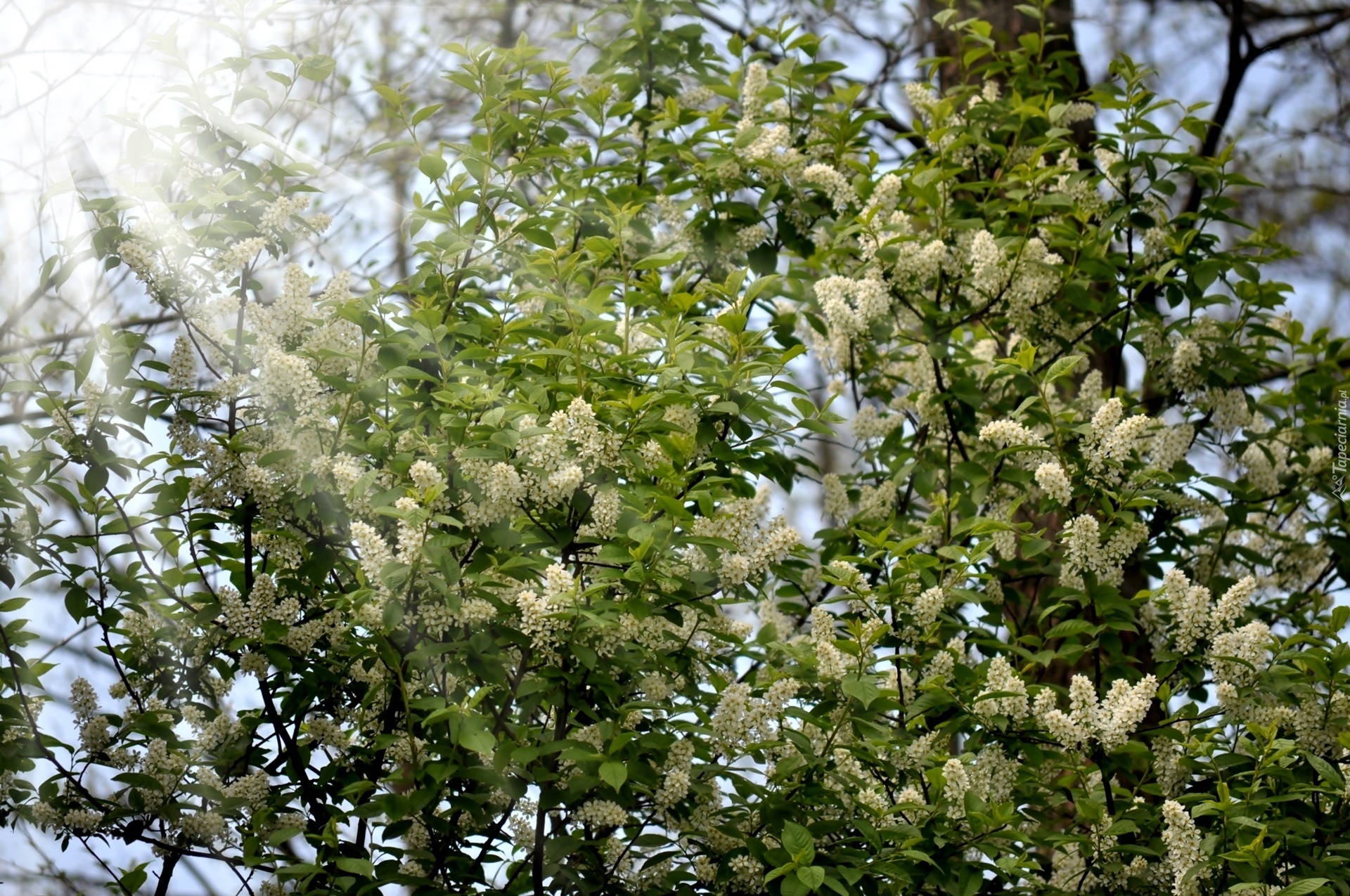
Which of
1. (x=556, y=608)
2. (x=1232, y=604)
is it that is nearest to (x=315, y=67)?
(x=556, y=608)

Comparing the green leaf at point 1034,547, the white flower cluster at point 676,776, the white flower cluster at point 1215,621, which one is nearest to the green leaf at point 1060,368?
the green leaf at point 1034,547

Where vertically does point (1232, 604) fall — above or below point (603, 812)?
above

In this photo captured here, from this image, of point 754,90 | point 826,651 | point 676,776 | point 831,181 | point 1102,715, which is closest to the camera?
point 676,776

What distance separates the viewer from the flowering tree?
2652 mm

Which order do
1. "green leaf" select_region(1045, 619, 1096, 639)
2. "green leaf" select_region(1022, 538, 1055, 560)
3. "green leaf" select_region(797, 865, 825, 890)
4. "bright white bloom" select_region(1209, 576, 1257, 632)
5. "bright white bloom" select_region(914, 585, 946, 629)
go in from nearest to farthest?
"green leaf" select_region(797, 865, 825, 890) < "bright white bloom" select_region(914, 585, 946, 629) < "bright white bloom" select_region(1209, 576, 1257, 632) < "green leaf" select_region(1045, 619, 1096, 639) < "green leaf" select_region(1022, 538, 1055, 560)

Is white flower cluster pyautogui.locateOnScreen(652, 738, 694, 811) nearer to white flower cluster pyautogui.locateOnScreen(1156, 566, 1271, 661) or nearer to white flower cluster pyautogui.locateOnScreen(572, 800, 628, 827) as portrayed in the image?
white flower cluster pyautogui.locateOnScreen(572, 800, 628, 827)

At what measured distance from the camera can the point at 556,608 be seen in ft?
8.26

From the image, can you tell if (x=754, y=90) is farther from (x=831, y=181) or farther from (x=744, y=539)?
(x=744, y=539)

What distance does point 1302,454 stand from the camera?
3979 mm

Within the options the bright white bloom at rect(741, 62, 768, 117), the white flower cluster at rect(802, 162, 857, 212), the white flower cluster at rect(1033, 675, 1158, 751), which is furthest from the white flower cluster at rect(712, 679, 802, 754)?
the bright white bloom at rect(741, 62, 768, 117)

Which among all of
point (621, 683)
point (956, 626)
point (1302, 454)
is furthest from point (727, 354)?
point (1302, 454)

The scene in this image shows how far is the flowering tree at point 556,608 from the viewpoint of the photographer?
8.70 feet

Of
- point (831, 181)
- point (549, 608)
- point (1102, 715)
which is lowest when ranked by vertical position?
point (549, 608)

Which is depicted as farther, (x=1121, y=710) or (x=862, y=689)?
(x=1121, y=710)
